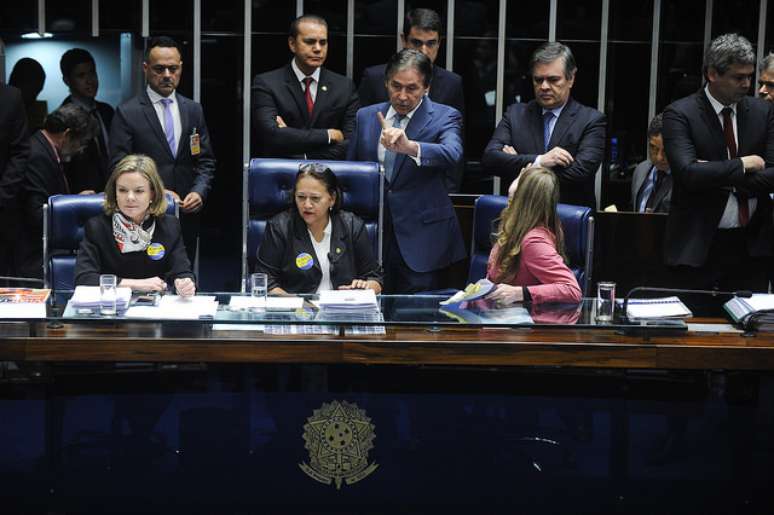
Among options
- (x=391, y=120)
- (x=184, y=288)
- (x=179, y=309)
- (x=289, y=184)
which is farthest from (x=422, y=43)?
(x=179, y=309)

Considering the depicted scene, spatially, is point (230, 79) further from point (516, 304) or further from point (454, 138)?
point (516, 304)

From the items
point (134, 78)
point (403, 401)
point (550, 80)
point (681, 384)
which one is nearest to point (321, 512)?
point (403, 401)

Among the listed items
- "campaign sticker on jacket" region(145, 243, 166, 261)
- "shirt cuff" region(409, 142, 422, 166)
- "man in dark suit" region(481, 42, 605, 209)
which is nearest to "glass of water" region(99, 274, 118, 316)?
"campaign sticker on jacket" region(145, 243, 166, 261)

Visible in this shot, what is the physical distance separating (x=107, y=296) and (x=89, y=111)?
250cm

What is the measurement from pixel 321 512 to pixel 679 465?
3.33 feet

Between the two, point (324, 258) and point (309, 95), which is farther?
point (309, 95)

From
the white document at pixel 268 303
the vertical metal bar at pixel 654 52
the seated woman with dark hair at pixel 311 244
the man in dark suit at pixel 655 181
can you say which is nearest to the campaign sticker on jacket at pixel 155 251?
the seated woman with dark hair at pixel 311 244

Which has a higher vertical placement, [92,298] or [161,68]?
[161,68]

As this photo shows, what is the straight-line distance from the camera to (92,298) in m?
3.25

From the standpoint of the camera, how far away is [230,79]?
6.77 metres

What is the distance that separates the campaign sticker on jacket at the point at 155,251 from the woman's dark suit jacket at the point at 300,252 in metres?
0.36

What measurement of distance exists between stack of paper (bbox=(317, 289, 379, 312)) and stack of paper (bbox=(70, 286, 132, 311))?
0.56 m

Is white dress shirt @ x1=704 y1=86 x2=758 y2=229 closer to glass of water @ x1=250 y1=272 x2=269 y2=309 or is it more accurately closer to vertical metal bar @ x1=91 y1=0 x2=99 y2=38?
glass of water @ x1=250 y1=272 x2=269 y2=309

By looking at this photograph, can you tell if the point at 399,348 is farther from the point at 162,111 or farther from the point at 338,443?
the point at 162,111
